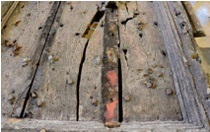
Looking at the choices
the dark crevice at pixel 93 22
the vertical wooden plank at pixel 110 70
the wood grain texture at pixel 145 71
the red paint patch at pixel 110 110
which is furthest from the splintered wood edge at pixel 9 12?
the red paint patch at pixel 110 110

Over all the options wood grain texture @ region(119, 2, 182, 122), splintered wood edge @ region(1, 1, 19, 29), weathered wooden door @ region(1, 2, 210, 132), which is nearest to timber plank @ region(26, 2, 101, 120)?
weathered wooden door @ region(1, 2, 210, 132)

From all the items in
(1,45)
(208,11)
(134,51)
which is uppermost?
(1,45)

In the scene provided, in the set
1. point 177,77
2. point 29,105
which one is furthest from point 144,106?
point 29,105

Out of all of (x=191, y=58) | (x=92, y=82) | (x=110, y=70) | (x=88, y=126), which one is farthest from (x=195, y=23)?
(x=88, y=126)

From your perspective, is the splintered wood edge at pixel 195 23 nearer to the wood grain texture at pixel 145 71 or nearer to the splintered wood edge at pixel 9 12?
the wood grain texture at pixel 145 71

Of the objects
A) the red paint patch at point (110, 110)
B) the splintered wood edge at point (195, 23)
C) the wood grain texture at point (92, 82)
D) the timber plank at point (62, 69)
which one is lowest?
the splintered wood edge at point (195, 23)

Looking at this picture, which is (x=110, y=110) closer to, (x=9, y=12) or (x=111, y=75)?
(x=111, y=75)

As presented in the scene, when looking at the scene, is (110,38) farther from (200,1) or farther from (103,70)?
(200,1)

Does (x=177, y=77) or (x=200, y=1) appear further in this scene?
(x=200, y=1)
